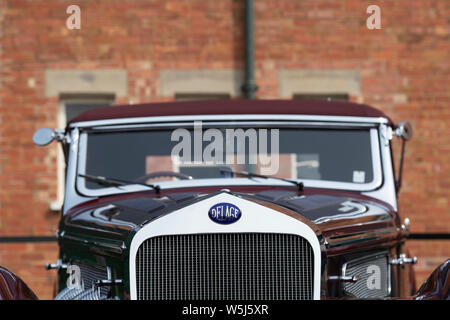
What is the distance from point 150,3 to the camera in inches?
351

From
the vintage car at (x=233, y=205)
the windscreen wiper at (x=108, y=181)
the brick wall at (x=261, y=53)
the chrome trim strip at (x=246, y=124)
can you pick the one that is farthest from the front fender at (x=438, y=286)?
the brick wall at (x=261, y=53)

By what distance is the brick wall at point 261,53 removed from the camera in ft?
28.5

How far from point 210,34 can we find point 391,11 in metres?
2.24

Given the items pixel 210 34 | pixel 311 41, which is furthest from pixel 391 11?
pixel 210 34

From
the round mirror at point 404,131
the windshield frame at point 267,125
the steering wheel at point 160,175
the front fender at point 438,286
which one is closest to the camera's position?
the front fender at point 438,286

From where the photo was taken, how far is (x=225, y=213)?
3.09 metres

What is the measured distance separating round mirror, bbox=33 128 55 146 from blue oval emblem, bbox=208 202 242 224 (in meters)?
1.65

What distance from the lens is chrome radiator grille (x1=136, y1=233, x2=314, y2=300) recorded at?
122 inches

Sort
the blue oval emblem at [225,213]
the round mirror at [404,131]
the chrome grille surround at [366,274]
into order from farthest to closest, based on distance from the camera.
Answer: the round mirror at [404,131] < the chrome grille surround at [366,274] < the blue oval emblem at [225,213]

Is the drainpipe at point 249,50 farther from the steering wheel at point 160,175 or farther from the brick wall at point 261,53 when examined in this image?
the steering wheel at point 160,175

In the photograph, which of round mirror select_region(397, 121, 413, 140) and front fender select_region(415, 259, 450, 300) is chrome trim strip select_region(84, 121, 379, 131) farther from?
front fender select_region(415, 259, 450, 300)

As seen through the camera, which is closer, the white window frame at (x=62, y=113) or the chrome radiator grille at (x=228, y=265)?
the chrome radiator grille at (x=228, y=265)

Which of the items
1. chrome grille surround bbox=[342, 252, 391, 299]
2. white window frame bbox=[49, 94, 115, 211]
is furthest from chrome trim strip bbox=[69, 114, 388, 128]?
white window frame bbox=[49, 94, 115, 211]

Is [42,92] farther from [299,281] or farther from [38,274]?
[299,281]
